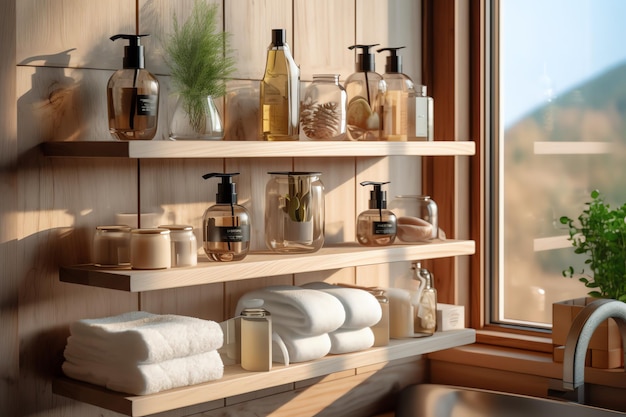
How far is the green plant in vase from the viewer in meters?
2.03

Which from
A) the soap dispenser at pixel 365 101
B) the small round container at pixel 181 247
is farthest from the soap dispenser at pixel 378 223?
the small round container at pixel 181 247

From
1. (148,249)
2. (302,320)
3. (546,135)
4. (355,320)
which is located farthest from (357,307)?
(546,135)

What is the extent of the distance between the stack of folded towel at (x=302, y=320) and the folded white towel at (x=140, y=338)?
202mm

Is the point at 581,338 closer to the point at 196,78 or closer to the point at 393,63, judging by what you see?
the point at 393,63

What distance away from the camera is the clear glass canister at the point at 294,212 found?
1.84 m

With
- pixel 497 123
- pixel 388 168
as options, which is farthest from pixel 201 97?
pixel 497 123

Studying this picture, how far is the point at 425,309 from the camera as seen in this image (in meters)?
2.05

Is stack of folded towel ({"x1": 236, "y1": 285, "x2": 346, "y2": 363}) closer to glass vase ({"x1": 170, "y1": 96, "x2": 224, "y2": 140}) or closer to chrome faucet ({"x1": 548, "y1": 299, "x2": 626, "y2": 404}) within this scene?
glass vase ({"x1": 170, "y1": 96, "x2": 224, "y2": 140})

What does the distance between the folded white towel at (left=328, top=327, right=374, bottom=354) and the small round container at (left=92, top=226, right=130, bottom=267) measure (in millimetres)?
459

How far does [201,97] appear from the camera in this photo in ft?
5.69

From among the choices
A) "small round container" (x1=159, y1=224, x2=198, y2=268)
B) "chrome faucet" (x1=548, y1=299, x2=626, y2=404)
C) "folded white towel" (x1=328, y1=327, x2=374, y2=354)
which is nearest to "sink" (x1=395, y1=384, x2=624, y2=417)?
"chrome faucet" (x1=548, y1=299, x2=626, y2=404)

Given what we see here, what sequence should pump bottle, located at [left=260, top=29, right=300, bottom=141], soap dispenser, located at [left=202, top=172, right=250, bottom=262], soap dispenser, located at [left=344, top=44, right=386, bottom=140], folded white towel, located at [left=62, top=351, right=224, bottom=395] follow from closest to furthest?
1. folded white towel, located at [left=62, top=351, right=224, bottom=395]
2. soap dispenser, located at [left=202, top=172, right=250, bottom=262]
3. pump bottle, located at [left=260, top=29, right=300, bottom=141]
4. soap dispenser, located at [left=344, top=44, right=386, bottom=140]

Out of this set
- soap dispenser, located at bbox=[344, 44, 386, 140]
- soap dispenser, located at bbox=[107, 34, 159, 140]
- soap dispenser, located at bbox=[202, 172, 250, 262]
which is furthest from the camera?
soap dispenser, located at bbox=[344, 44, 386, 140]

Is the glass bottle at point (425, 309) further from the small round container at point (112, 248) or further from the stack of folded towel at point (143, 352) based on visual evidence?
the small round container at point (112, 248)
